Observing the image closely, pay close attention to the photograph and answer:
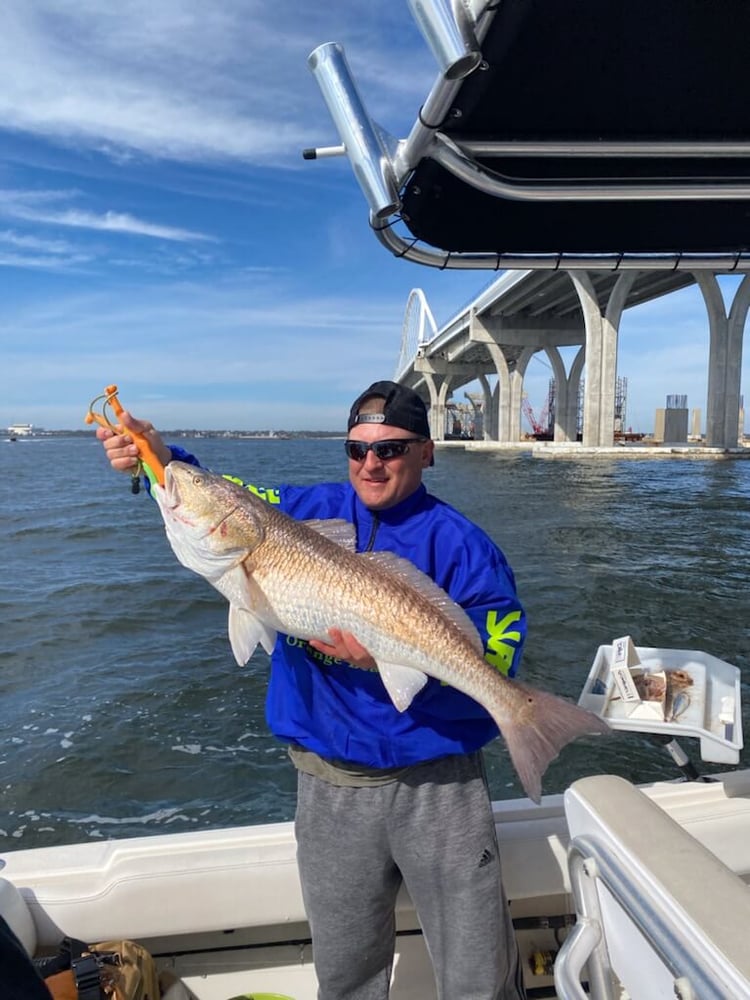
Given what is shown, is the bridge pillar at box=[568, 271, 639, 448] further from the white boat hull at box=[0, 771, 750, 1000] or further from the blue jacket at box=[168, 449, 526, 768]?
the blue jacket at box=[168, 449, 526, 768]

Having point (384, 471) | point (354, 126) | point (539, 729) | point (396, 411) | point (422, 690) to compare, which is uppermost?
point (354, 126)

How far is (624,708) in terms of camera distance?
4.18 m

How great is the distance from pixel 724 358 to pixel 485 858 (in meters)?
51.7

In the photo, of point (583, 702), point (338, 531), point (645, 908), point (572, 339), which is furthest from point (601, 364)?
point (645, 908)

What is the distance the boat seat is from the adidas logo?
2.04 m

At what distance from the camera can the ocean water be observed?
6625 millimetres

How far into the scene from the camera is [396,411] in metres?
3.11

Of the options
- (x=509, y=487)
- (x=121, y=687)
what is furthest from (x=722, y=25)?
(x=509, y=487)

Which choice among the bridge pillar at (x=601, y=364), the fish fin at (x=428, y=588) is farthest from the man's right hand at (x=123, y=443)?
the bridge pillar at (x=601, y=364)

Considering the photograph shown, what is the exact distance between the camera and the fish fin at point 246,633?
3.00 m

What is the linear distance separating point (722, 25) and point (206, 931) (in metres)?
4.85

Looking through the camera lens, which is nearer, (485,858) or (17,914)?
(485,858)

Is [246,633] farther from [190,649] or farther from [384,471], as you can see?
[190,649]

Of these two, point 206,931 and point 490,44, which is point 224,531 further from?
point 490,44
